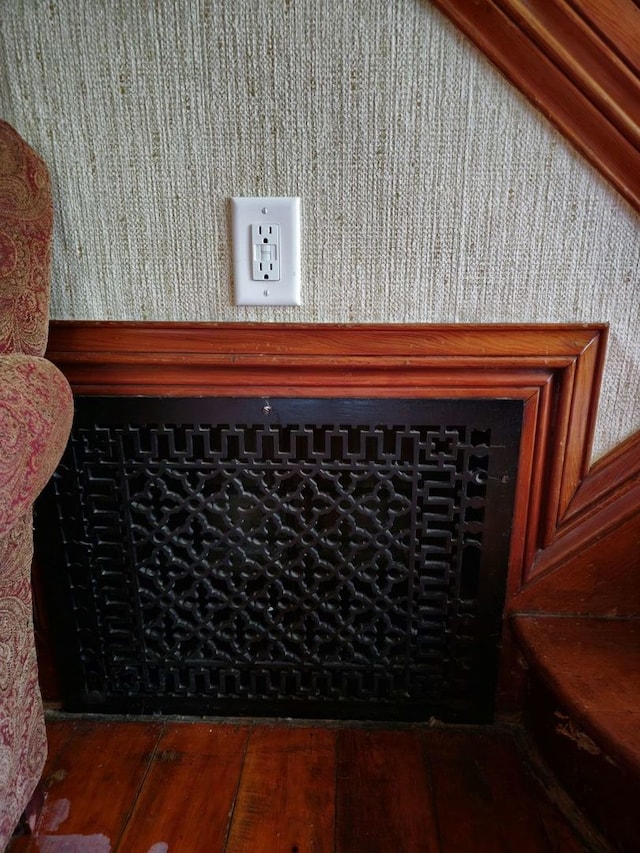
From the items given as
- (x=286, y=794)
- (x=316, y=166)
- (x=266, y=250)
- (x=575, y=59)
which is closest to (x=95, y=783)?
(x=286, y=794)

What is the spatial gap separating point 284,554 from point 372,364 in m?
0.35

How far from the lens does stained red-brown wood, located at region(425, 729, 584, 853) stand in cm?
79

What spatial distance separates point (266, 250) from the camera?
0.77 metres

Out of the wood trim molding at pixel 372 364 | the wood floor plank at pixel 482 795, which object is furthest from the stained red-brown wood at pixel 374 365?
the wood floor plank at pixel 482 795

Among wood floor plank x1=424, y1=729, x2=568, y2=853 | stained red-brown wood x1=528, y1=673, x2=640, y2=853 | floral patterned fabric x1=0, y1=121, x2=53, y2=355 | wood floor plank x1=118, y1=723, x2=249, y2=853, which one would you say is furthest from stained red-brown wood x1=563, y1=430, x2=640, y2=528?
floral patterned fabric x1=0, y1=121, x2=53, y2=355

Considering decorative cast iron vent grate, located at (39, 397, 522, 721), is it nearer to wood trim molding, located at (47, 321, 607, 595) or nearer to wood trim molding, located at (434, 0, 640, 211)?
wood trim molding, located at (47, 321, 607, 595)

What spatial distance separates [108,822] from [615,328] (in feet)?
3.32

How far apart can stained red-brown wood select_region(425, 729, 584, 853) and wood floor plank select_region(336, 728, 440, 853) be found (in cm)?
2

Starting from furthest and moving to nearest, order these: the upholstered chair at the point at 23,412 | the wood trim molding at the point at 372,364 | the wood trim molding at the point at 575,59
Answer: the wood trim molding at the point at 372,364, the wood trim molding at the point at 575,59, the upholstered chair at the point at 23,412

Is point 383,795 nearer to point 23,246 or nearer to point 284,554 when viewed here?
point 284,554

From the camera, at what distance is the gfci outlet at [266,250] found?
765 mm

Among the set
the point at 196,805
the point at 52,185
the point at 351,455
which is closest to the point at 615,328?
the point at 351,455

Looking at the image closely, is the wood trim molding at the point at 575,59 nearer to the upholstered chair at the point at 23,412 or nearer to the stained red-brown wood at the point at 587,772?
the upholstered chair at the point at 23,412

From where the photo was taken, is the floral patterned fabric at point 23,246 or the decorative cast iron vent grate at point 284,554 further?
the decorative cast iron vent grate at point 284,554
